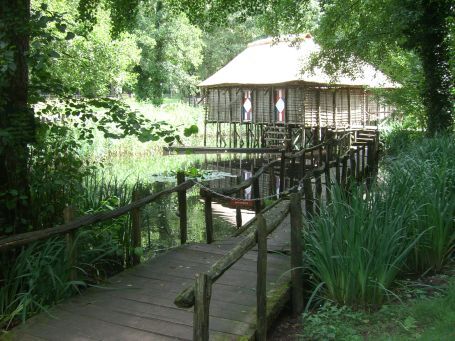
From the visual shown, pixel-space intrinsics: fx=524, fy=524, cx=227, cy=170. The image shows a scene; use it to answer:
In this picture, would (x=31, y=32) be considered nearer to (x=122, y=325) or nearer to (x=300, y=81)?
(x=122, y=325)

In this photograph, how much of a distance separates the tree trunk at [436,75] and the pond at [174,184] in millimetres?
3989

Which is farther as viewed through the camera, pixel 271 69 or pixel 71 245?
pixel 271 69

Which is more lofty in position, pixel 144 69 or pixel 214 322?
pixel 144 69

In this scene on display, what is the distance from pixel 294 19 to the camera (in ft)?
40.7

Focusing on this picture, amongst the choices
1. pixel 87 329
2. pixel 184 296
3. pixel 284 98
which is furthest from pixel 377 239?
pixel 284 98

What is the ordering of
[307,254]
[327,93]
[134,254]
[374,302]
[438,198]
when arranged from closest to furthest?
1. [374,302]
2. [307,254]
3. [438,198]
4. [134,254]
5. [327,93]

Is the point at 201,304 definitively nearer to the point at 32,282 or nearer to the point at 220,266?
the point at 220,266

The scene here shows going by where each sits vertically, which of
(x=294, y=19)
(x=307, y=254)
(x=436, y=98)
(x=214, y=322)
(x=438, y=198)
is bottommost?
(x=214, y=322)

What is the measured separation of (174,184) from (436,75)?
7.44 m

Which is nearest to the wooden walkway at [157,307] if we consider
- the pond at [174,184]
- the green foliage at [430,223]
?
the green foliage at [430,223]

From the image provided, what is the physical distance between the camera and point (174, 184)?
49.2 ft

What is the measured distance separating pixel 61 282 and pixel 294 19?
990cm

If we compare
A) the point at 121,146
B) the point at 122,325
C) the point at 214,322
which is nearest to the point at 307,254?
the point at 214,322

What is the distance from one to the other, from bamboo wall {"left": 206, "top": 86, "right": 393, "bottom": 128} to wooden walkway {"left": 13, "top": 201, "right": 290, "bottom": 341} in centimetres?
1748
